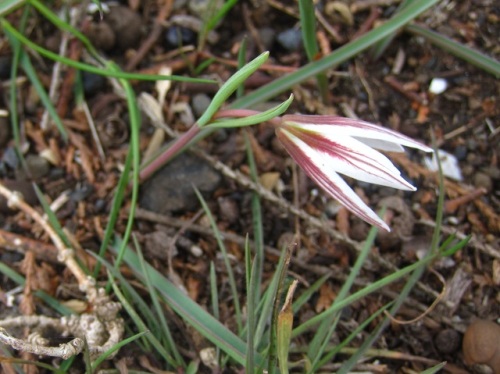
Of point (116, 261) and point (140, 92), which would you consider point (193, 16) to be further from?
point (116, 261)

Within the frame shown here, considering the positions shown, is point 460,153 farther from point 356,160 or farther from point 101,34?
point 101,34

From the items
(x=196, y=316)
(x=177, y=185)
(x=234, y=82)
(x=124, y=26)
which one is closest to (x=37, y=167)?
(x=177, y=185)

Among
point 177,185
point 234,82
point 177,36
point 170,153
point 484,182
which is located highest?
point 234,82

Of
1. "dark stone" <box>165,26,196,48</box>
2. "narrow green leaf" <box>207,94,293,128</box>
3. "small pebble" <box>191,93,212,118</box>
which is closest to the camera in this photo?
"narrow green leaf" <box>207,94,293,128</box>

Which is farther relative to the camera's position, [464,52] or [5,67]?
[5,67]

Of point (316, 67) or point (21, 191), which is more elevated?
point (316, 67)

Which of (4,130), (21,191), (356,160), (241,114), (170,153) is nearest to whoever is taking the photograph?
(356,160)

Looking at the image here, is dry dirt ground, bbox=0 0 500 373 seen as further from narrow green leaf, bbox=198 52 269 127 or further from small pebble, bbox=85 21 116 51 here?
narrow green leaf, bbox=198 52 269 127

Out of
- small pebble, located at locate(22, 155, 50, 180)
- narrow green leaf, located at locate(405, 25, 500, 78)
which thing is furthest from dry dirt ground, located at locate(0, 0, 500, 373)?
narrow green leaf, located at locate(405, 25, 500, 78)
